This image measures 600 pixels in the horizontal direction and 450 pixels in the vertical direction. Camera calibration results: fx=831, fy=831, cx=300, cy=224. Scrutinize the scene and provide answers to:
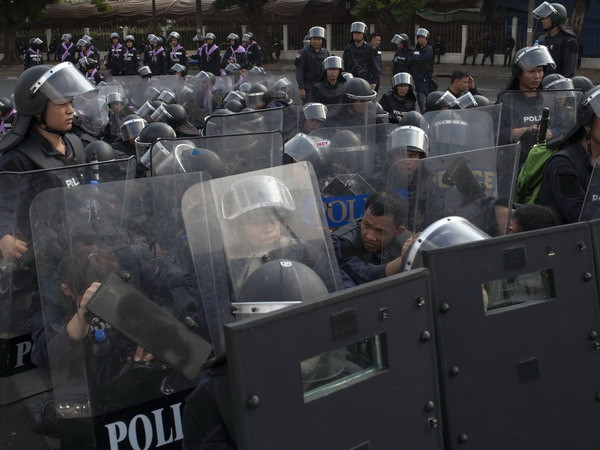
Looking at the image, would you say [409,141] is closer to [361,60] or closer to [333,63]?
[333,63]

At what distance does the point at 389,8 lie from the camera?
2947cm

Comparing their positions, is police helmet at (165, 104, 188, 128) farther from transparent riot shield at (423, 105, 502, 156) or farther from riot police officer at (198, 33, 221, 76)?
riot police officer at (198, 33, 221, 76)

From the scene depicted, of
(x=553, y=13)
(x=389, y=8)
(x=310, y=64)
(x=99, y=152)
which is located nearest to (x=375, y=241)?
(x=99, y=152)

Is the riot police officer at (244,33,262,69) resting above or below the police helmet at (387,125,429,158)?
above

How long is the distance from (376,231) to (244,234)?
3.24 feet

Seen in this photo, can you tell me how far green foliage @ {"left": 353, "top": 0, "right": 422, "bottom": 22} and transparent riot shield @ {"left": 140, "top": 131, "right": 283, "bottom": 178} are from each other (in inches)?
951

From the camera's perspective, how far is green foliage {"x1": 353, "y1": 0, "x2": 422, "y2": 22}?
2820cm

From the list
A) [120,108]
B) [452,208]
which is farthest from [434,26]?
[452,208]

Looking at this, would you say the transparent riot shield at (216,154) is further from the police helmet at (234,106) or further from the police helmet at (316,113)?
the police helmet at (234,106)

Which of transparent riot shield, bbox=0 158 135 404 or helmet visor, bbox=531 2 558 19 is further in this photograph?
helmet visor, bbox=531 2 558 19

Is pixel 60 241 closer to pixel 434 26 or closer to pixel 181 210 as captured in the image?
pixel 181 210

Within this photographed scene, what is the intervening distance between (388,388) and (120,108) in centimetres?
910

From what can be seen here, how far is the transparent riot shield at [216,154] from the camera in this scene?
4.69 metres

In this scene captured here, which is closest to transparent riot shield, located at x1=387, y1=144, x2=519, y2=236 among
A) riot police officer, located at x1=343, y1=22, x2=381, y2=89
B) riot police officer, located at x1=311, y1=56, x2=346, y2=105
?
riot police officer, located at x1=311, y1=56, x2=346, y2=105
